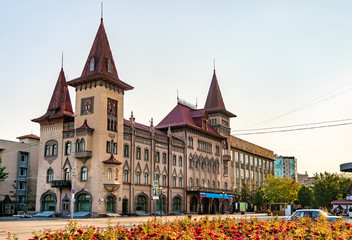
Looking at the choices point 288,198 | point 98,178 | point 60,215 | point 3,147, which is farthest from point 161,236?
point 288,198

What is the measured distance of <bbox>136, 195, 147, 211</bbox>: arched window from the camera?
56.4 m

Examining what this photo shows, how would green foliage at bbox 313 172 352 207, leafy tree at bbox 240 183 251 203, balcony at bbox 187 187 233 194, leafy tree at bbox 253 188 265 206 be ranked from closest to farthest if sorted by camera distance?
balcony at bbox 187 187 233 194 < green foliage at bbox 313 172 352 207 < leafy tree at bbox 253 188 265 206 < leafy tree at bbox 240 183 251 203

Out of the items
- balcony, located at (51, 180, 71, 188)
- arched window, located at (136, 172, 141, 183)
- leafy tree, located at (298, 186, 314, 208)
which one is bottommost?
leafy tree, located at (298, 186, 314, 208)

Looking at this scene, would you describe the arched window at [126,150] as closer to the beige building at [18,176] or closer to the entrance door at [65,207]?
the entrance door at [65,207]

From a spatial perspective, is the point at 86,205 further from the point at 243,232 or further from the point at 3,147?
the point at 243,232

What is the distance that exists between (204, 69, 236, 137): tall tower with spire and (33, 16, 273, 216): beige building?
13077 mm

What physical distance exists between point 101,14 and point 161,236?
50.4m

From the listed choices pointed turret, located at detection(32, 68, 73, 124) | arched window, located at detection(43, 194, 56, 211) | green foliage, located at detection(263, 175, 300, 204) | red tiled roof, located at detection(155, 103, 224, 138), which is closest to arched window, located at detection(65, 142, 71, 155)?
pointed turret, located at detection(32, 68, 73, 124)

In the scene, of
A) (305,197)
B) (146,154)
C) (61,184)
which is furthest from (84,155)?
(305,197)

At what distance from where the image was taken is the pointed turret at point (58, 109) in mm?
55344

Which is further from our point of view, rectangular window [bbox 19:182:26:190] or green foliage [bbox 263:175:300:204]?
green foliage [bbox 263:175:300:204]

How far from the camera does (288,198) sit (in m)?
86.2

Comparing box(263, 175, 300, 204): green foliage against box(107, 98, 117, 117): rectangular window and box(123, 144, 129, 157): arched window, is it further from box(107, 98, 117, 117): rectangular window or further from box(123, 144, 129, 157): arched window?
box(107, 98, 117, 117): rectangular window

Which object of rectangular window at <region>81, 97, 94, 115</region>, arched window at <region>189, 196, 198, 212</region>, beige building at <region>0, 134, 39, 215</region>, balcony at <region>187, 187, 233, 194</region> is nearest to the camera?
rectangular window at <region>81, 97, 94, 115</region>
